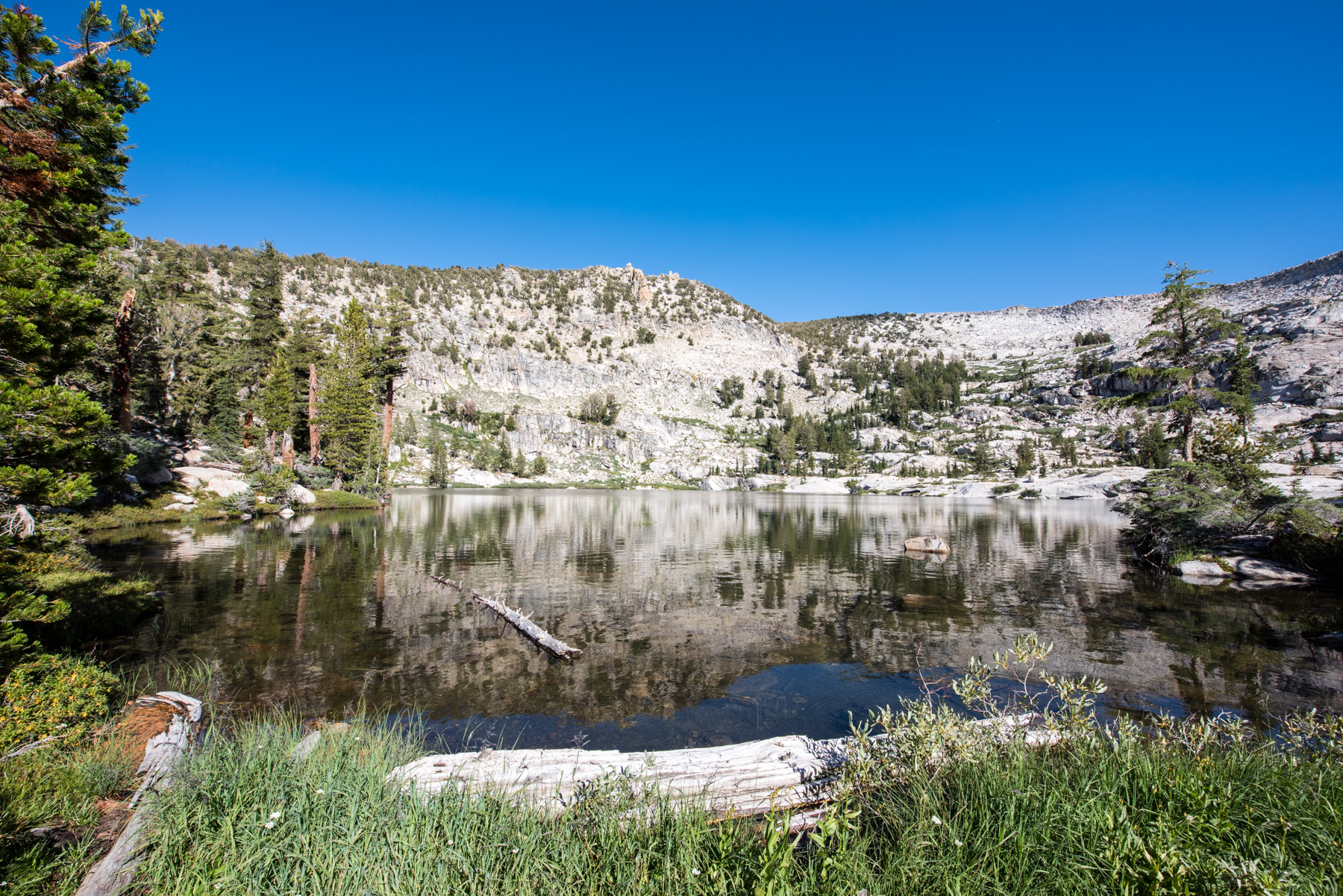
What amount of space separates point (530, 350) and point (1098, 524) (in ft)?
550

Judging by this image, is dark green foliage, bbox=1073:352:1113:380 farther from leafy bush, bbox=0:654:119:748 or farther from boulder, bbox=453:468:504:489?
leafy bush, bbox=0:654:119:748

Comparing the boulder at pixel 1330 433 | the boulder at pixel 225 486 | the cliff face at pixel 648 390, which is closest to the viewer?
the boulder at pixel 225 486

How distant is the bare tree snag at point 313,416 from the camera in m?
55.8

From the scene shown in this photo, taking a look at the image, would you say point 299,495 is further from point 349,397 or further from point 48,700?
point 48,700

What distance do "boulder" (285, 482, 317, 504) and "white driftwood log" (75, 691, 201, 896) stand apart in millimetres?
44413

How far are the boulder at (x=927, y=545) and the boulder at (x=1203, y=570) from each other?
11267 millimetres

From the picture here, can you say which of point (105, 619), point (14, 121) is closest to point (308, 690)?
point (105, 619)

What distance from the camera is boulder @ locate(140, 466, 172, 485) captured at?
3856 centimetres

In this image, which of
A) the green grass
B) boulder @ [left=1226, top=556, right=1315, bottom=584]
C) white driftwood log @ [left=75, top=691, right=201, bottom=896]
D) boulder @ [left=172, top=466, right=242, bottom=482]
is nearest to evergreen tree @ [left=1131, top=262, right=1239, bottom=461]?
boulder @ [left=1226, top=556, right=1315, bottom=584]

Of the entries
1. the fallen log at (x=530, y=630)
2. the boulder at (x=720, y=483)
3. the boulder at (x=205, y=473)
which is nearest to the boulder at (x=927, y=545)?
the fallen log at (x=530, y=630)

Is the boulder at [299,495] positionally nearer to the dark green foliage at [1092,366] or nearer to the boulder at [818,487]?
the boulder at [818,487]

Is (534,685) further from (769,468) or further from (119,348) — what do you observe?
(769,468)

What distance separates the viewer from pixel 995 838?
186 inches

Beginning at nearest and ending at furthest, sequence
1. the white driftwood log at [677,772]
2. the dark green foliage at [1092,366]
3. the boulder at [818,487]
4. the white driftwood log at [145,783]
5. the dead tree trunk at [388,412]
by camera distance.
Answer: the white driftwood log at [145,783], the white driftwood log at [677,772], the dead tree trunk at [388,412], the boulder at [818,487], the dark green foliage at [1092,366]
